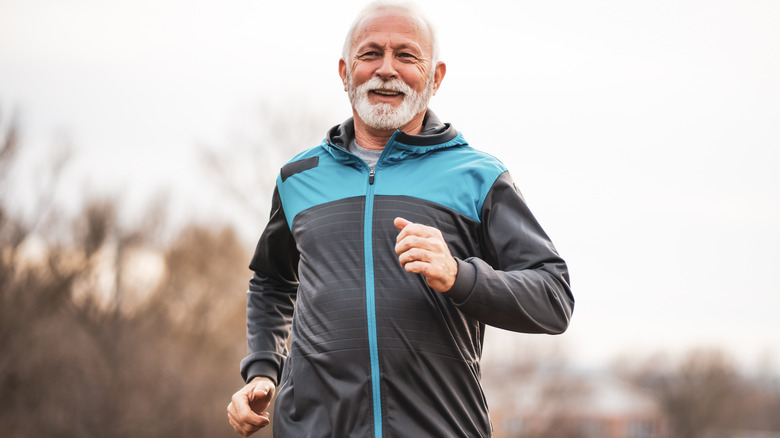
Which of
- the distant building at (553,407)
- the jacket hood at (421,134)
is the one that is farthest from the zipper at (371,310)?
the distant building at (553,407)

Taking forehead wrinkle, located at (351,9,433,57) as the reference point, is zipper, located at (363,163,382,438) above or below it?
below

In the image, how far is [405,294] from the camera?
95.1 inches

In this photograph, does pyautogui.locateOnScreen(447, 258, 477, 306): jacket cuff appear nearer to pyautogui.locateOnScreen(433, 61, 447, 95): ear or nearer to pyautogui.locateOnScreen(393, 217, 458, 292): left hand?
pyautogui.locateOnScreen(393, 217, 458, 292): left hand

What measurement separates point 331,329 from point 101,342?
88.5 ft

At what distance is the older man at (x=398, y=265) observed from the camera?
2334 millimetres

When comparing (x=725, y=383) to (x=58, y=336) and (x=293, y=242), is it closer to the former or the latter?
(x=58, y=336)

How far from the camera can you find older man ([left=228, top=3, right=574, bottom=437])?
2.33 meters

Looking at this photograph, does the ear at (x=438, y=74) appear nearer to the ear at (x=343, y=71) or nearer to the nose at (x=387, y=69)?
the nose at (x=387, y=69)

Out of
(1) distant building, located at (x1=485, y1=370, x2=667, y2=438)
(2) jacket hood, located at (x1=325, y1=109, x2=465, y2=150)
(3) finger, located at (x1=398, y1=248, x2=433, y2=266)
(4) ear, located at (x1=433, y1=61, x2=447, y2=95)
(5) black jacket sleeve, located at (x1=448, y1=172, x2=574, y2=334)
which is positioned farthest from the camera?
(1) distant building, located at (x1=485, y1=370, x2=667, y2=438)

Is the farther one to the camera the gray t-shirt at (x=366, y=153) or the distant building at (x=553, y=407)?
the distant building at (x=553, y=407)

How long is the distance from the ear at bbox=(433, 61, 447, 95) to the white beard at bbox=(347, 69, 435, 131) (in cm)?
11

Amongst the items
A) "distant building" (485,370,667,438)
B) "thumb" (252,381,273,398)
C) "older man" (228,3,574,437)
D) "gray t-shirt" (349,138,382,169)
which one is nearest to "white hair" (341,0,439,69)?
"older man" (228,3,574,437)

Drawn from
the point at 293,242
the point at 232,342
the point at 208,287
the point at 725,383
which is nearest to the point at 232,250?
the point at 208,287

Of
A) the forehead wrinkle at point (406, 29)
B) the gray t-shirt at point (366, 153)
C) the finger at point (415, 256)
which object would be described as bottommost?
the finger at point (415, 256)
